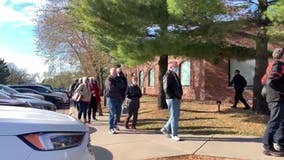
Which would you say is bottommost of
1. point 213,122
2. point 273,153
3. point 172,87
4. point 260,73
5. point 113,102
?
point 273,153

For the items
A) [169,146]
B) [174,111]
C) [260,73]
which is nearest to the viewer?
[169,146]

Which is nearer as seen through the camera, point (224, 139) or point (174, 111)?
point (174, 111)

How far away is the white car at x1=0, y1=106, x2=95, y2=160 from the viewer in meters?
4.19

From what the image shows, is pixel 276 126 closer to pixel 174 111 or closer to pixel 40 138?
pixel 174 111

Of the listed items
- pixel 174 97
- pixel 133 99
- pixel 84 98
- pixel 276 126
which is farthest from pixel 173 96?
pixel 84 98

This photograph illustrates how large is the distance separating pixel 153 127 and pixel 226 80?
15.4m

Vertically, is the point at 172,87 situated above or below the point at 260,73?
below

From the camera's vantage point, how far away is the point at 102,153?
33.4ft

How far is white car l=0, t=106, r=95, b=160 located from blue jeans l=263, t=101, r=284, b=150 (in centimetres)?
523

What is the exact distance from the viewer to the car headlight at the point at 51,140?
4270 mm

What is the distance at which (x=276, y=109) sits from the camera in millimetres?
9250

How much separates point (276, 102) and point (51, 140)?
19.1 ft

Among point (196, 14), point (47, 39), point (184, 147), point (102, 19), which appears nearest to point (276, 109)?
point (184, 147)

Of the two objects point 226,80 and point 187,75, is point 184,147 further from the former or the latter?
point 187,75
